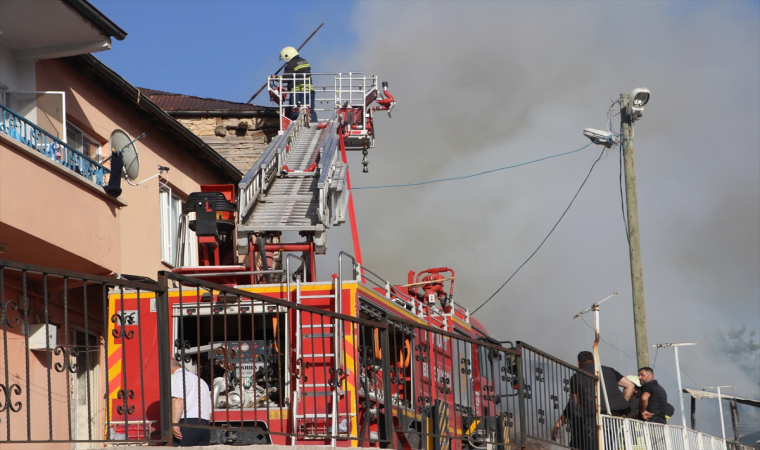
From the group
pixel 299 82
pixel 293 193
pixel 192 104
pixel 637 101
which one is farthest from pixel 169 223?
pixel 637 101

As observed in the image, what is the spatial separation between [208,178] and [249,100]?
8.93 metres

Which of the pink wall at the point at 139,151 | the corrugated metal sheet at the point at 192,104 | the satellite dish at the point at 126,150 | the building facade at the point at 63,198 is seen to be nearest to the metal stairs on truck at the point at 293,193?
the satellite dish at the point at 126,150

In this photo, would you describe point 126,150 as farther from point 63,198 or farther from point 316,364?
point 316,364

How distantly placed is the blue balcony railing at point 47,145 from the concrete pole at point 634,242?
30.2 feet

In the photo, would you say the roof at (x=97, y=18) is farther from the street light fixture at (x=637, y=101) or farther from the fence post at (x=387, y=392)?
the street light fixture at (x=637, y=101)

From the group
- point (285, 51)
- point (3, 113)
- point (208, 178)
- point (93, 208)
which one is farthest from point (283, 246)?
point (285, 51)

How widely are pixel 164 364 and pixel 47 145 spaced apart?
272 inches

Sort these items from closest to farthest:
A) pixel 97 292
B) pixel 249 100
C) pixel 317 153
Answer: pixel 97 292 → pixel 317 153 → pixel 249 100

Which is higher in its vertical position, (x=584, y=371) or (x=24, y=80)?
(x=24, y=80)

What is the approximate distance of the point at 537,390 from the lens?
9898 mm

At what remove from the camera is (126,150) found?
14305 mm

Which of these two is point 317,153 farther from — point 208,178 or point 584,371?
point 584,371

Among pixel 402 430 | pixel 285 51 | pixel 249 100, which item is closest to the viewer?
pixel 402 430

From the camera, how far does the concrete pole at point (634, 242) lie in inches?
623
